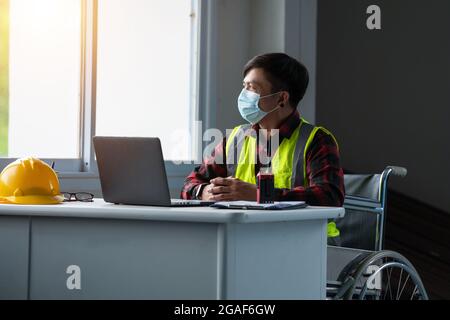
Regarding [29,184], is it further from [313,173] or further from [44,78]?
[44,78]

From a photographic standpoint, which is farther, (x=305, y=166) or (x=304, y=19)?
(x=304, y=19)

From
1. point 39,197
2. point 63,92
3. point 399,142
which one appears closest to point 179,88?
point 63,92

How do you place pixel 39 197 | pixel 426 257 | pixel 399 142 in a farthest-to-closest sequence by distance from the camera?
pixel 399 142
pixel 426 257
pixel 39 197

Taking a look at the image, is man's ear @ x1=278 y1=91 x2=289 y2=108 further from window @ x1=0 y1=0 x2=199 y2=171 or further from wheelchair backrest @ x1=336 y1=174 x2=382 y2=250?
window @ x1=0 y1=0 x2=199 y2=171

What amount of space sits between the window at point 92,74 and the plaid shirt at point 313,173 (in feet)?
2.83

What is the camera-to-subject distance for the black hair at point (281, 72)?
3281 mm

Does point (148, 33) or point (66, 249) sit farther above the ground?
point (148, 33)

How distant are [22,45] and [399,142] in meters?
3.78

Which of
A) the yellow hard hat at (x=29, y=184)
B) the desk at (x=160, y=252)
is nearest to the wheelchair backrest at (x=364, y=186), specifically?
the desk at (x=160, y=252)

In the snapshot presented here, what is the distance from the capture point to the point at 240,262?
7.05ft

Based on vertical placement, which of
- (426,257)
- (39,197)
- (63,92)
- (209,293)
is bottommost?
(426,257)

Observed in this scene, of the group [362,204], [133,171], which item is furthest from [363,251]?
[133,171]

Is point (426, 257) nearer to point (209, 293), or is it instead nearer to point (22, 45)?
point (22, 45)

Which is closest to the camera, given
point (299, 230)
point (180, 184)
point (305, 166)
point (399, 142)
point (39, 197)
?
point (299, 230)
